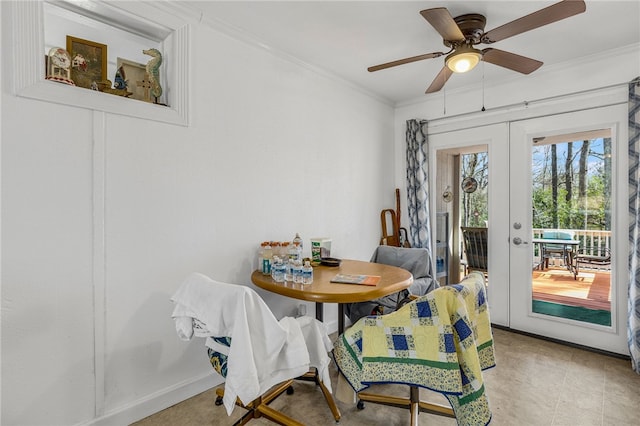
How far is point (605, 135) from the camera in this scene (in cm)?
297

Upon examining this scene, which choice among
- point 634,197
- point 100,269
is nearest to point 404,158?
point 634,197

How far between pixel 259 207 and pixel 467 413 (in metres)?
1.91

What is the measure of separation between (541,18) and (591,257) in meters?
2.29

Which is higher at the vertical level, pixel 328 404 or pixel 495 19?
pixel 495 19

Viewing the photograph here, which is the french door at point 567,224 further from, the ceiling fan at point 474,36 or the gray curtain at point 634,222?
the ceiling fan at point 474,36

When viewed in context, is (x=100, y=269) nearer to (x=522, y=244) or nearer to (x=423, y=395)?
(x=423, y=395)

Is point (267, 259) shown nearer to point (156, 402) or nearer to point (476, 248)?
point (156, 402)

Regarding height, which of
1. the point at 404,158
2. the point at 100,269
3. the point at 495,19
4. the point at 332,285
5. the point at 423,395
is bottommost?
the point at 423,395

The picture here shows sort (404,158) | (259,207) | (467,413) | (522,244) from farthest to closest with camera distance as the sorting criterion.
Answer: (404,158), (522,244), (259,207), (467,413)

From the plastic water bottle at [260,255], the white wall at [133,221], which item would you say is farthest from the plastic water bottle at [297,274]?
the white wall at [133,221]

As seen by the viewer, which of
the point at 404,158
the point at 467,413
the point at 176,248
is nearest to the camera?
the point at 467,413

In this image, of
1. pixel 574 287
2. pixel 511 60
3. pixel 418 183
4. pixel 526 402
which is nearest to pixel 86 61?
pixel 511 60

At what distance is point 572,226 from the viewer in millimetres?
3172

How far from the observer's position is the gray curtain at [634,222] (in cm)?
265
